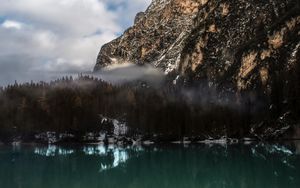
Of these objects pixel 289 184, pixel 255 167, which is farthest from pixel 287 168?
pixel 289 184

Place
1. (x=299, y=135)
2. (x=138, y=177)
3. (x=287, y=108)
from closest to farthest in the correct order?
1. (x=138, y=177)
2. (x=299, y=135)
3. (x=287, y=108)

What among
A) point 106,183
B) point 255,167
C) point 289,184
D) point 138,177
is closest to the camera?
point 289,184

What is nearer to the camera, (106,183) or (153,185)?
(153,185)

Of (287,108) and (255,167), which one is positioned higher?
(287,108)

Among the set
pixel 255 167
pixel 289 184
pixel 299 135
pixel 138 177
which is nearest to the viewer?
pixel 289 184

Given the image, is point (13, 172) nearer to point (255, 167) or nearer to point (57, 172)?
point (57, 172)

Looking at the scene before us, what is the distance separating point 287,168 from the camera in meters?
72.6

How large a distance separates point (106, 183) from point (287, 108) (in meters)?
148

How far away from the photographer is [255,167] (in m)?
78.6

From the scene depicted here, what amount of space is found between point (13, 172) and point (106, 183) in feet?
79.4

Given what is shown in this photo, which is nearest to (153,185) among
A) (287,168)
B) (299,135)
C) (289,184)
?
(289,184)

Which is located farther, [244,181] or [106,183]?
[106,183]

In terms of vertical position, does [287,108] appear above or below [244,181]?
above

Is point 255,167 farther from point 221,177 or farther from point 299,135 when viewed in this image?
point 299,135
